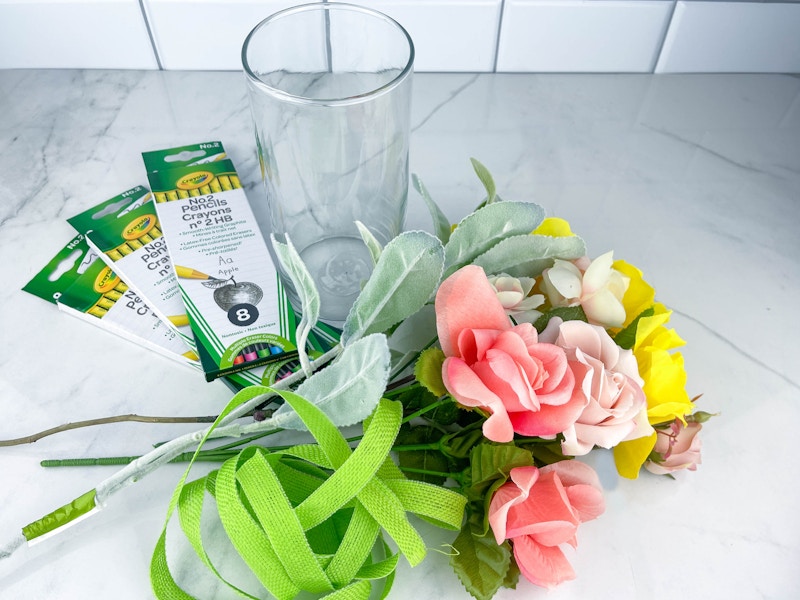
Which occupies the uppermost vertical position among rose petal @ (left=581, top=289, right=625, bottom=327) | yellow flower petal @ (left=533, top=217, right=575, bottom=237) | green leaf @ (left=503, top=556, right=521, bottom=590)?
yellow flower petal @ (left=533, top=217, right=575, bottom=237)

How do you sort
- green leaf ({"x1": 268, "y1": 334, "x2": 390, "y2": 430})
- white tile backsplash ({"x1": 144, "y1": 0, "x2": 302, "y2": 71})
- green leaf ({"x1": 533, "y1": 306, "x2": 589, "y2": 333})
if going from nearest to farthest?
green leaf ({"x1": 268, "y1": 334, "x2": 390, "y2": 430}), green leaf ({"x1": 533, "y1": 306, "x2": 589, "y2": 333}), white tile backsplash ({"x1": 144, "y1": 0, "x2": 302, "y2": 71})

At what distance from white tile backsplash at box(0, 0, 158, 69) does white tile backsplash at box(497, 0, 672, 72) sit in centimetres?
45

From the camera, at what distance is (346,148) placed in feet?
1.92

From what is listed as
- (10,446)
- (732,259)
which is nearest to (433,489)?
(10,446)

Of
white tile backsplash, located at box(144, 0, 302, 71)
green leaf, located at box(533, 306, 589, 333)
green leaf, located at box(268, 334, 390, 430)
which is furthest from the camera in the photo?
white tile backsplash, located at box(144, 0, 302, 71)

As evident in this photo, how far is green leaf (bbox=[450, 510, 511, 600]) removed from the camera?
462 mm

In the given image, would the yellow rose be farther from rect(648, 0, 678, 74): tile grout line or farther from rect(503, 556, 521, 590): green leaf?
rect(648, 0, 678, 74): tile grout line

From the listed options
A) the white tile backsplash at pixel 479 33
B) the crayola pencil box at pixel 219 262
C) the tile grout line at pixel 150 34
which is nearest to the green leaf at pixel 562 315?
the crayola pencil box at pixel 219 262

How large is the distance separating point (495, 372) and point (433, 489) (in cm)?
10

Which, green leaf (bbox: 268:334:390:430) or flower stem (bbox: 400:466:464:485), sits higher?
green leaf (bbox: 268:334:390:430)

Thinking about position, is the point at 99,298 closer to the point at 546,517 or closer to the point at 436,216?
the point at 436,216

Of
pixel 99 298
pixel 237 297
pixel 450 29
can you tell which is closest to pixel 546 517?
pixel 237 297

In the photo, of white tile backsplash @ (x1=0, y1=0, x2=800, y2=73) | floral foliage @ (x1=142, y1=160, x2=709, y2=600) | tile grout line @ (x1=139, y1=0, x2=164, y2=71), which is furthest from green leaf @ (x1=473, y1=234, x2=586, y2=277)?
tile grout line @ (x1=139, y1=0, x2=164, y2=71)

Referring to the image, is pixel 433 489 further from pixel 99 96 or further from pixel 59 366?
pixel 99 96
